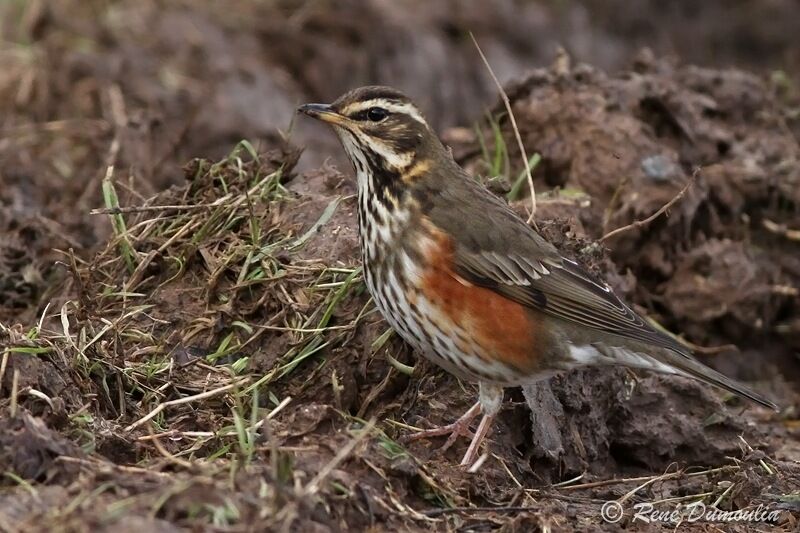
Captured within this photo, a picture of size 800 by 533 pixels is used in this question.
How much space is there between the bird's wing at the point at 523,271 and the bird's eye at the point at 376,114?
523 millimetres

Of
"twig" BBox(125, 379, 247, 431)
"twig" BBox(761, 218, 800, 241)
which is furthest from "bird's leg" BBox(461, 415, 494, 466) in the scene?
"twig" BBox(761, 218, 800, 241)

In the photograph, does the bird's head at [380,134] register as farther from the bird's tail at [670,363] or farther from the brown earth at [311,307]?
the bird's tail at [670,363]

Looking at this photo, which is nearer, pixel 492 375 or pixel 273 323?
pixel 492 375

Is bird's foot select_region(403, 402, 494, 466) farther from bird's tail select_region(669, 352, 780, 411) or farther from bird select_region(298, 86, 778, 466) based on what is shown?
bird's tail select_region(669, 352, 780, 411)

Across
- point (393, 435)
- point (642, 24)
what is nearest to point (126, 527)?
point (393, 435)

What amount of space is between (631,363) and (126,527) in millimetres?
3225

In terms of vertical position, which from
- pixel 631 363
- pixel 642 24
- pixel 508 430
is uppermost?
pixel 631 363

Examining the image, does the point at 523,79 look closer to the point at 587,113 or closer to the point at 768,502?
the point at 587,113

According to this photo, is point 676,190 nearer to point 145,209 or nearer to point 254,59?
point 145,209

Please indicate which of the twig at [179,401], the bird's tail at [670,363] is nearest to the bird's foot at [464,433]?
the bird's tail at [670,363]

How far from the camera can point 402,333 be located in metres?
7.20

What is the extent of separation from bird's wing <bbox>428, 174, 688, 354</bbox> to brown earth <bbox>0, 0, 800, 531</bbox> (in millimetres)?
619

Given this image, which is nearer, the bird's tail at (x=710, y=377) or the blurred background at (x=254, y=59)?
the bird's tail at (x=710, y=377)

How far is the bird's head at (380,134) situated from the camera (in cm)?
746
